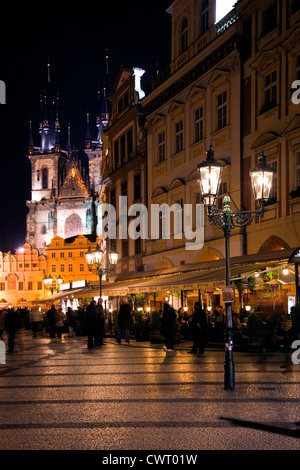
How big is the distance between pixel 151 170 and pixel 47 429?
2536cm

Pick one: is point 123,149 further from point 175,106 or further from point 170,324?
point 170,324

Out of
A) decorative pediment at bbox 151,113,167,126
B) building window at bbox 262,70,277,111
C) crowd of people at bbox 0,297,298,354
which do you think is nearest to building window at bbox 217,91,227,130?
building window at bbox 262,70,277,111

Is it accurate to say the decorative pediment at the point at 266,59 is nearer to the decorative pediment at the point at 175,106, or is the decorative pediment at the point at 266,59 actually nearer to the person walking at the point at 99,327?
the decorative pediment at the point at 175,106

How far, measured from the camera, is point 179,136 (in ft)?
95.4

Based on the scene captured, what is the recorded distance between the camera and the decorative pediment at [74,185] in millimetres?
104000

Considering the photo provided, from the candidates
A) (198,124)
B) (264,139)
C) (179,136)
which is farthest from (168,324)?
(179,136)

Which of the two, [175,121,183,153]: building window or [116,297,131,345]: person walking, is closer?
[116,297,131,345]: person walking

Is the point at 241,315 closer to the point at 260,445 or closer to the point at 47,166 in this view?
the point at 260,445

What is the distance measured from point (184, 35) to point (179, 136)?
185 inches

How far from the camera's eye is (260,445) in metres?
6.39

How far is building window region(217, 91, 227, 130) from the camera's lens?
80.4ft

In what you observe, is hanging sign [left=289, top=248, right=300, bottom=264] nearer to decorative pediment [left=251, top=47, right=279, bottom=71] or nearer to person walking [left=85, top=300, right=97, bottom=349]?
decorative pediment [left=251, top=47, right=279, bottom=71]

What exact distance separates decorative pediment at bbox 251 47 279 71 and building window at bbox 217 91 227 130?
2647mm
